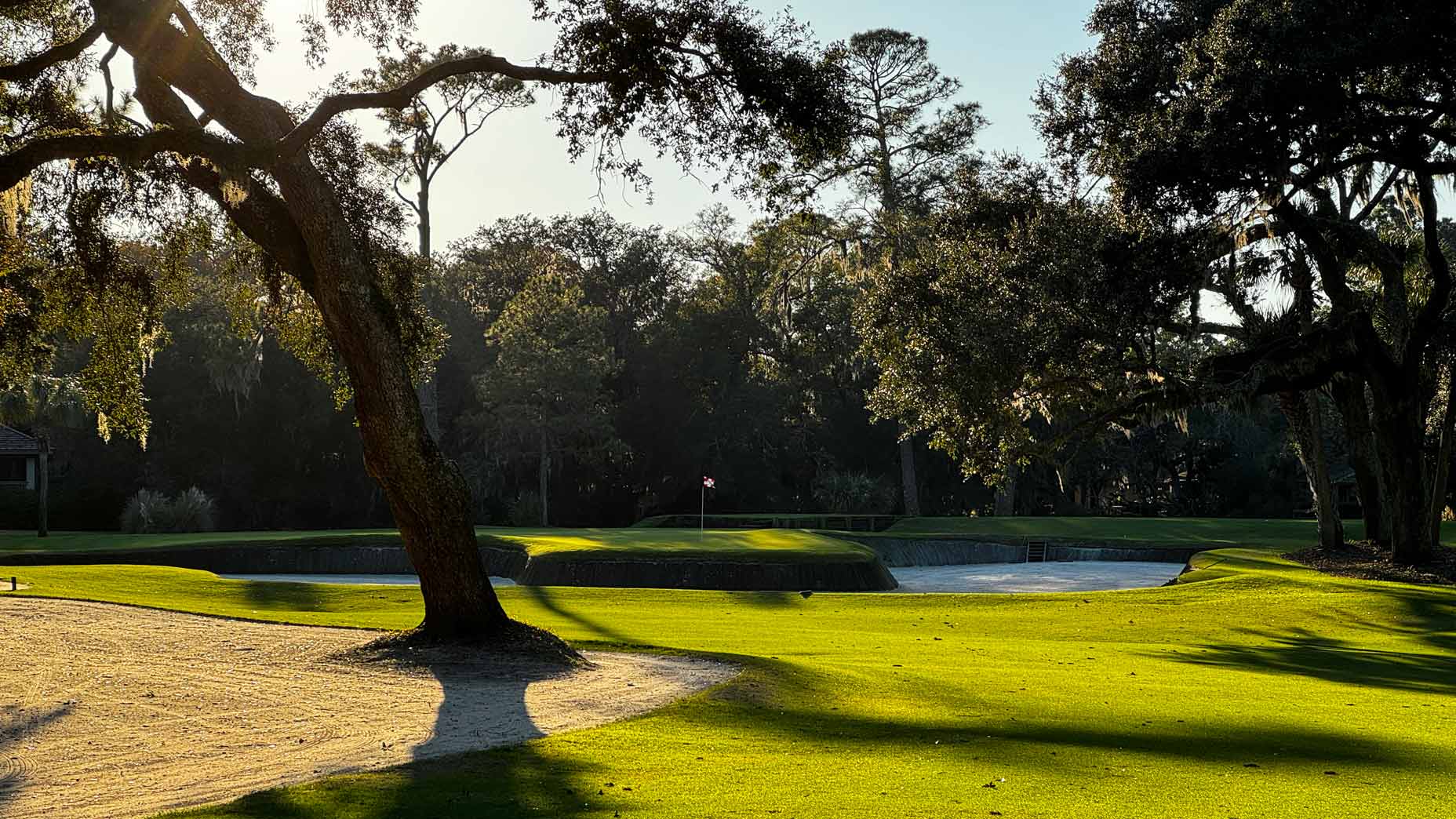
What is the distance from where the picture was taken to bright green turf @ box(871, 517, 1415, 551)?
37344mm

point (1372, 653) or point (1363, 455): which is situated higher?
point (1363, 455)

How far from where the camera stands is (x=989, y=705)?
9.88m

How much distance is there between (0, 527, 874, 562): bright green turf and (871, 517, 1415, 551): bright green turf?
6.97 meters

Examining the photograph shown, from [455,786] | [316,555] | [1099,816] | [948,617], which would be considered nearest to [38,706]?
[455,786]

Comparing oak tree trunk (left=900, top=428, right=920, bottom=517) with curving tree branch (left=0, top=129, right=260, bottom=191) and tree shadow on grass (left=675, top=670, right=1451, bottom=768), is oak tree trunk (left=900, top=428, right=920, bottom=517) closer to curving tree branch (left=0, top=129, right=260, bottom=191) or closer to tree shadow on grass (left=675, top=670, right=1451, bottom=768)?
curving tree branch (left=0, top=129, right=260, bottom=191)

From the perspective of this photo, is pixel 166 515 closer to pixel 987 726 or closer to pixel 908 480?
pixel 908 480

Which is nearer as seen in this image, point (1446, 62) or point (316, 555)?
point (1446, 62)

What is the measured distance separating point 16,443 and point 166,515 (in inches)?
346

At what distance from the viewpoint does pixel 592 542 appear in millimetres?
30859

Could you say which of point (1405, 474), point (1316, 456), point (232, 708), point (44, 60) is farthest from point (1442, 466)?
point (44, 60)

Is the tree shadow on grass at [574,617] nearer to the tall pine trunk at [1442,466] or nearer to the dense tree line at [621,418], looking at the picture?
the tall pine trunk at [1442,466]

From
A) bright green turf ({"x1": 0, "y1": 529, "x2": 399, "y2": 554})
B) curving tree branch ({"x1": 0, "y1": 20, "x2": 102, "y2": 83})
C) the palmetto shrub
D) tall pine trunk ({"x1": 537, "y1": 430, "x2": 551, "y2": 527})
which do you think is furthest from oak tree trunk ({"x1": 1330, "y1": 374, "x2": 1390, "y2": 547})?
the palmetto shrub

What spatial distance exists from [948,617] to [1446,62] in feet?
36.8

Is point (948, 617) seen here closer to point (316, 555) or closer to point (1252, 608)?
point (1252, 608)
